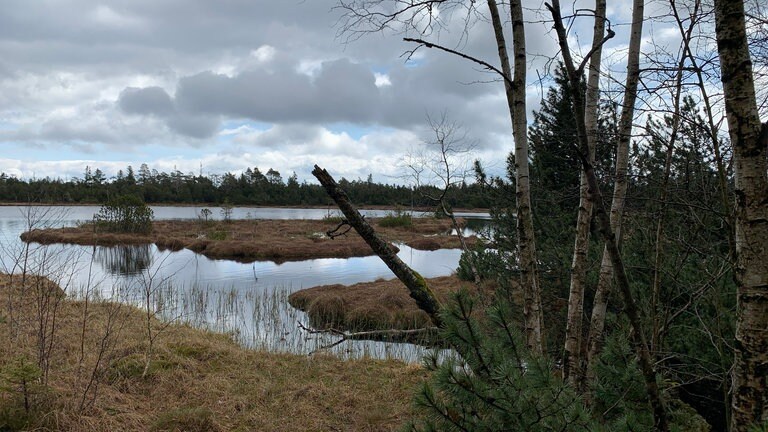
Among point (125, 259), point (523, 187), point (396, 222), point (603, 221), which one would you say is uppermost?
point (523, 187)

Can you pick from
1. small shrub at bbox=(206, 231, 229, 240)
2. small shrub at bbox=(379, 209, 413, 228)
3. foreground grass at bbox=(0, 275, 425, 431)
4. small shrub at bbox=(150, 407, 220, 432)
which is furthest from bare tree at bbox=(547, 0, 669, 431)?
small shrub at bbox=(379, 209, 413, 228)

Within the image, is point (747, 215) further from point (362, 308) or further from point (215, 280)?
point (215, 280)

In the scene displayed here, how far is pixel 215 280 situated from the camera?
16766mm

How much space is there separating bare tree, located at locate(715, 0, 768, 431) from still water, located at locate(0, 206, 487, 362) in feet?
12.9

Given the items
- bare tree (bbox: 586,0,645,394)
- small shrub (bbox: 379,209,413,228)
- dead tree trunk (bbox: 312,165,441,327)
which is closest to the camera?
dead tree trunk (bbox: 312,165,441,327)

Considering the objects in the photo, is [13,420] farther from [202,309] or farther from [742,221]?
[202,309]

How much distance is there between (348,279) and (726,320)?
15928 mm

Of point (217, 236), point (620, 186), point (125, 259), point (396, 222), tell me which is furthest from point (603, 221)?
point (396, 222)

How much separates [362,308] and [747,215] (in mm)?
10986

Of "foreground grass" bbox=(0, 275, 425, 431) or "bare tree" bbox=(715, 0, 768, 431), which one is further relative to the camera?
"foreground grass" bbox=(0, 275, 425, 431)

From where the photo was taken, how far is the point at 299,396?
17.4ft

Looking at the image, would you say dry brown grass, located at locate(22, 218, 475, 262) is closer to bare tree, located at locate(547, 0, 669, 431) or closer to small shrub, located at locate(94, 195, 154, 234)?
small shrub, located at locate(94, 195, 154, 234)

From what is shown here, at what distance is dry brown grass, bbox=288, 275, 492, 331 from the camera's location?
1141cm

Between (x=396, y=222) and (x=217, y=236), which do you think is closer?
(x=217, y=236)
